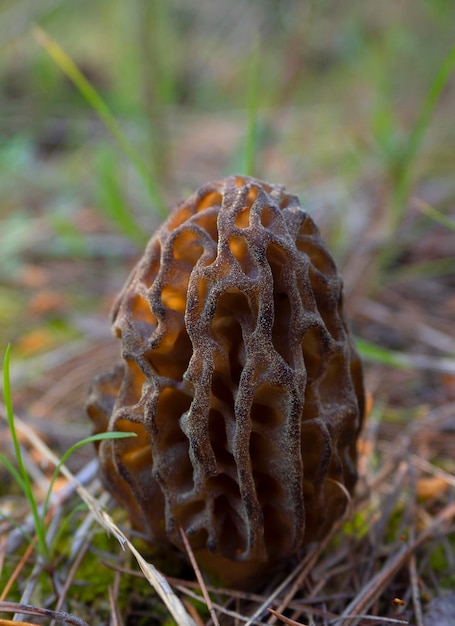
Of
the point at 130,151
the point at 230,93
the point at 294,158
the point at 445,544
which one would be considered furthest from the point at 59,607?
the point at 230,93

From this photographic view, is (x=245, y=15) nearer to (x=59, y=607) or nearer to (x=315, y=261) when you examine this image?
(x=315, y=261)

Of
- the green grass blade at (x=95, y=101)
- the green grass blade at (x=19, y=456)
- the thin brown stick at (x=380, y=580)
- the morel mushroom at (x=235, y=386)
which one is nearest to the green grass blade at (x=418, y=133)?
the morel mushroom at (x=235, y=386)

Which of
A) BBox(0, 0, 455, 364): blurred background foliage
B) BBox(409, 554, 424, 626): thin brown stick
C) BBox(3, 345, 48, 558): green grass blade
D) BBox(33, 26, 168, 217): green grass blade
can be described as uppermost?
BBox(0, 0, 455, 364): blurred background foliage

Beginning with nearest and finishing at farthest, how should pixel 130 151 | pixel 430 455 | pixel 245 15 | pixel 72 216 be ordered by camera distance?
pixel 430 455 < pixel 130 151 < pixel 72 216 < pixel 245 15

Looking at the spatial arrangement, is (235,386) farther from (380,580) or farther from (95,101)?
(95,101)

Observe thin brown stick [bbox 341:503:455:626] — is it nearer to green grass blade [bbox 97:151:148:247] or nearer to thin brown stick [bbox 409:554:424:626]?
thin brown stick [bbox 409:554:424:626]

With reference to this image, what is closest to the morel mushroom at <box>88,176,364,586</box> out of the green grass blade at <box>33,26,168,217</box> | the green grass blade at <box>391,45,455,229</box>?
the green grass blade at <box>391,45,455,229</box>

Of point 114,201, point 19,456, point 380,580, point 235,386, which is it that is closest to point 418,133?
point 114,201
